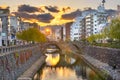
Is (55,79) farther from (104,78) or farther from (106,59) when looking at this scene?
(106,59)

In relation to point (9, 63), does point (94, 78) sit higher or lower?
lower

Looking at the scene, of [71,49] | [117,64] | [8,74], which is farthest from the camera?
[71,49]

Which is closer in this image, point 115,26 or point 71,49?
point 115,26

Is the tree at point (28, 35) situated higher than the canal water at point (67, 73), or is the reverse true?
the tree at point (28, 35)

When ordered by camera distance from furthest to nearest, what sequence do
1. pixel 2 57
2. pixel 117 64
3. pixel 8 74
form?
1. pixel 117 64
2. pixel 8 74
3. pixel 2 57

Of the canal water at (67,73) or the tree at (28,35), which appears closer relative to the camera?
the canal water at (67,73)

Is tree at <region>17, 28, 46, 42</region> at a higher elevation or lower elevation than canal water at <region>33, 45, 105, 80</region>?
higher

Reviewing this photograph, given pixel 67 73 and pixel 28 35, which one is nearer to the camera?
pixel 67 73

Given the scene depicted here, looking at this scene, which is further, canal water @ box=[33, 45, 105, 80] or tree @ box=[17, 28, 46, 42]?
tree @ box=[17, 28, 46, 42]

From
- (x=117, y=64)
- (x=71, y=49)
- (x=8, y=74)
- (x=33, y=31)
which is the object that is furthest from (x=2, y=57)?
(x=71, y=49)

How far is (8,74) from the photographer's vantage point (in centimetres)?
4803

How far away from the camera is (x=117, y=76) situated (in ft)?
187

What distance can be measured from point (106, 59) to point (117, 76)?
31.6 m

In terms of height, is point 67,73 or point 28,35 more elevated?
point 28,35
